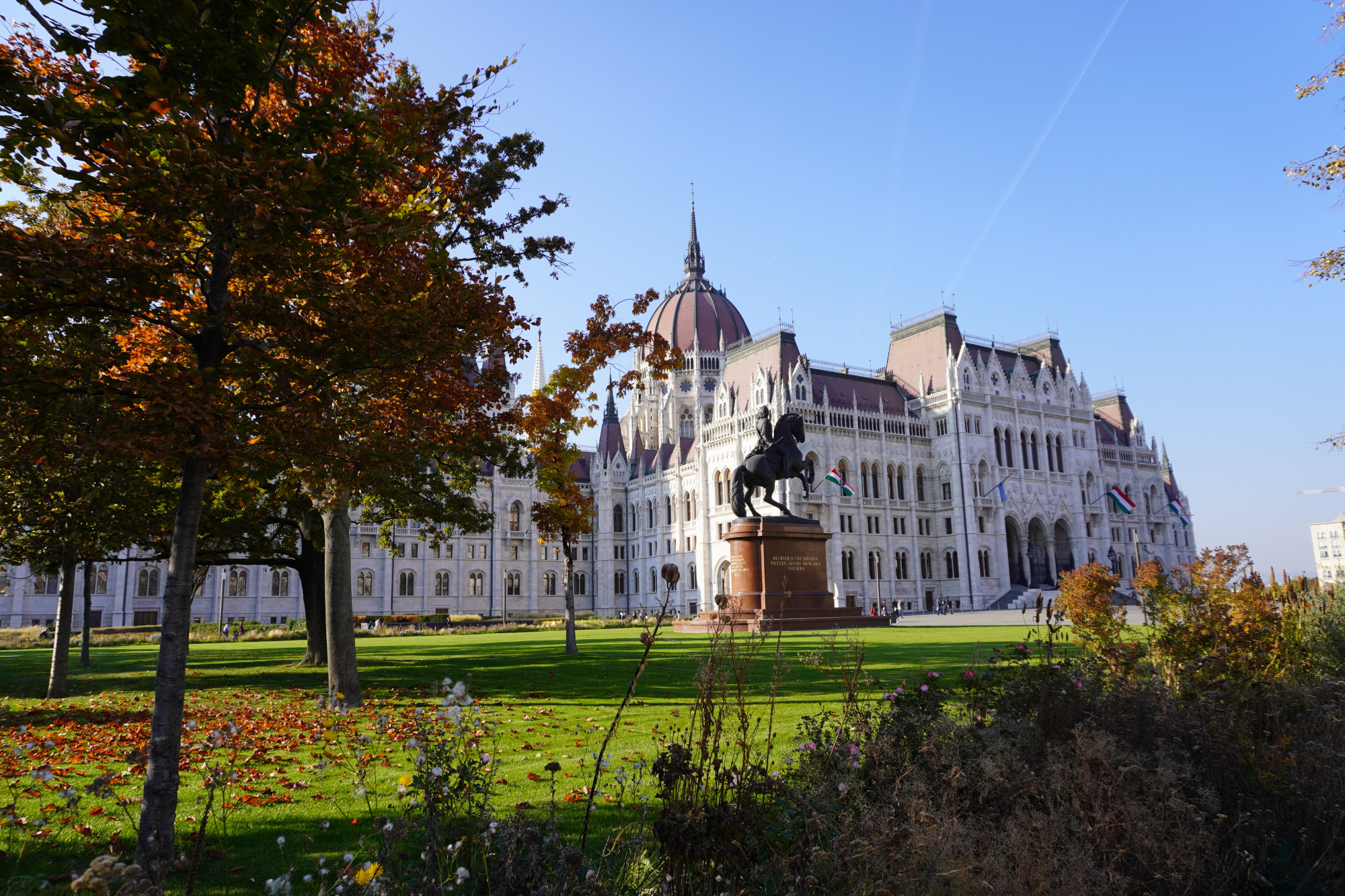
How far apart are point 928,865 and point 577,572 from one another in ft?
285

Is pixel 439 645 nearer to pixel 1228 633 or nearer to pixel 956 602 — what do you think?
pixel 1228 633

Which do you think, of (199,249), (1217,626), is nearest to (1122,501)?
(1217,626)

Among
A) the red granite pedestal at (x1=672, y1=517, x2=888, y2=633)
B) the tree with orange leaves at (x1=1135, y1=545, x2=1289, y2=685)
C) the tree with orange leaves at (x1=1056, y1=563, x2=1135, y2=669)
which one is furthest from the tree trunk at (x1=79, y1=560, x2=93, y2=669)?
the tree with orange leaves at (x1=1135, y1=545, x2=1289, y2=685)

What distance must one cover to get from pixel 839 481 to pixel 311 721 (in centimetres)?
5179

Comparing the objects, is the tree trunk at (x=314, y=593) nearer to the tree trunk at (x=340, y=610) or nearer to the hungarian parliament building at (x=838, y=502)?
the tree trunk at (x=340, y=610)

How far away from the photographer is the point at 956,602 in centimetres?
6819

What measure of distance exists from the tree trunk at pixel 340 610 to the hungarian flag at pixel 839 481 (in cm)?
4762

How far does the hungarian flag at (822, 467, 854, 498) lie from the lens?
59750mm

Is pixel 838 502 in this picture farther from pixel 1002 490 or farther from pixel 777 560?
pixel 777 560

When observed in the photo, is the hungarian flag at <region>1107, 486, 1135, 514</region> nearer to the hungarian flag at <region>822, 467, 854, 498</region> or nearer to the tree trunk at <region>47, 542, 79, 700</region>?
the hungarian flag at <region>822, 467, 854, 498</region>

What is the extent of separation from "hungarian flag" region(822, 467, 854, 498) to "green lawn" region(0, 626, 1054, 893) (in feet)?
111

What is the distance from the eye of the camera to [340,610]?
1409 cm

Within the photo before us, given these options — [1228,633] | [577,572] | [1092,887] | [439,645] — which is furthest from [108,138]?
[577,572]

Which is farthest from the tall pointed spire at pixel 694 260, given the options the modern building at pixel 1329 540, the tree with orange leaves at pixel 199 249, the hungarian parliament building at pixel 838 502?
the modern building at pixel 1329 540
